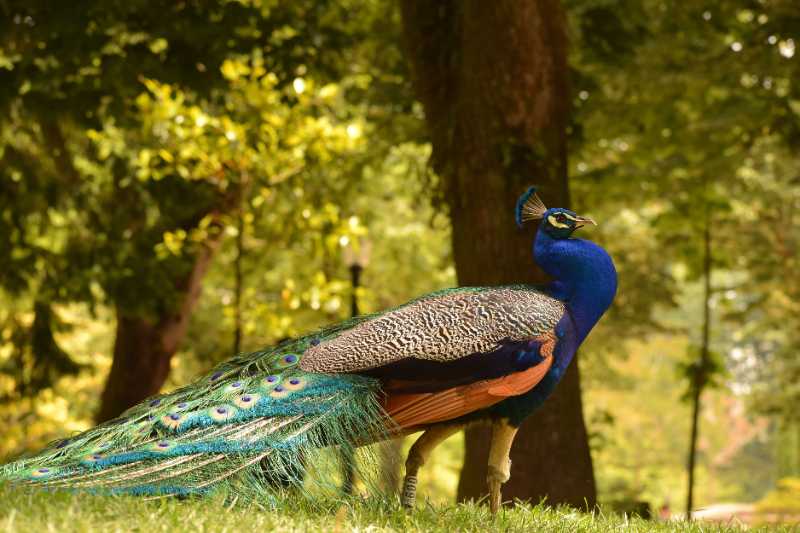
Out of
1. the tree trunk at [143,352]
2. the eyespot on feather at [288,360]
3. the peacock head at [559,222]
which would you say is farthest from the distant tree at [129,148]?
the peacock head at [559,222]

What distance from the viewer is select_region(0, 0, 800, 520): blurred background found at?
7.36 m

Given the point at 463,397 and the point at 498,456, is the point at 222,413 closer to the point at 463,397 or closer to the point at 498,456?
the point at 463,397

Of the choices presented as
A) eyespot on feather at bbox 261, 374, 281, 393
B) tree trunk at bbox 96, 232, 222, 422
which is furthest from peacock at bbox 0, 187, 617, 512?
tree trunk at bbox 96, 232, 222, 422

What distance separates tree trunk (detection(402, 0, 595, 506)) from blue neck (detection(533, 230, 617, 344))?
1938 mm

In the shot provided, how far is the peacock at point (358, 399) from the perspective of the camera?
15.3 feet

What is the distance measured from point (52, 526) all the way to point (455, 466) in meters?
17.7

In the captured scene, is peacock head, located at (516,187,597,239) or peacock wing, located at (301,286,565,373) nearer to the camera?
peacock wing, located at (301,286,565,373)

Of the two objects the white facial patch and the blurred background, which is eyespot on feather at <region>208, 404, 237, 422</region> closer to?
the blurred background

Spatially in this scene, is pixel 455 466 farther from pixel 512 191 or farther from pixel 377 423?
pixel 377 423

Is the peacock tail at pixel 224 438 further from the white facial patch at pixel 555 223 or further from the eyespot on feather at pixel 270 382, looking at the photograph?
the white facial patch at pixel 555 223

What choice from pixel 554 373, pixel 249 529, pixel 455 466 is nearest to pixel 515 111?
pixel 554 373

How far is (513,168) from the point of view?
7207 millimetres

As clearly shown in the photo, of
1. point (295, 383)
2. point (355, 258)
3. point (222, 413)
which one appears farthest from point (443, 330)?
point (355, 258)

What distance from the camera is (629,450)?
94.4ft
